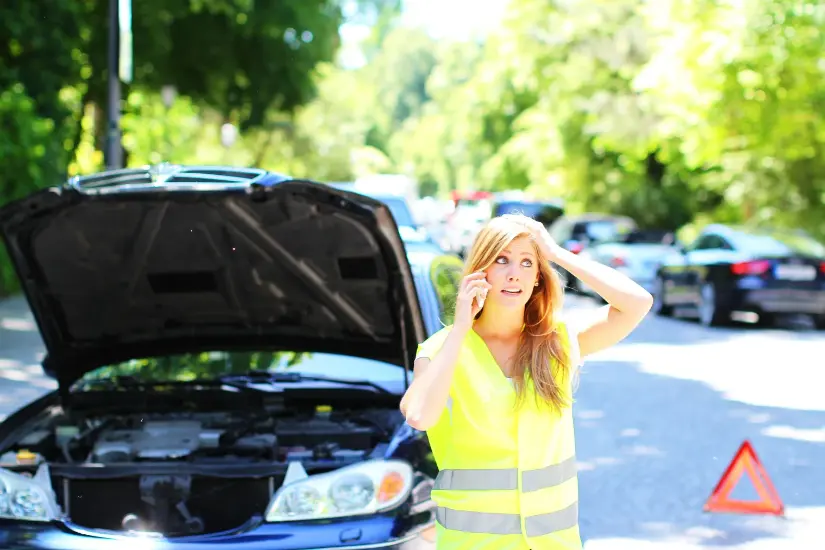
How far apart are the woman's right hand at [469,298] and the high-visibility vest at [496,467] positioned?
0.10 m

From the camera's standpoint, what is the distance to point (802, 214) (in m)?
30.9

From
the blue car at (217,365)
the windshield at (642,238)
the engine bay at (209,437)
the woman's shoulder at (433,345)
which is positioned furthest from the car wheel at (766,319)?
the woman's shoulder at (433,345)

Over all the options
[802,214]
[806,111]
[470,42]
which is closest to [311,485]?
[806,111]

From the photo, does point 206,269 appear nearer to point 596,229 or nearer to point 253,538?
point 253,538

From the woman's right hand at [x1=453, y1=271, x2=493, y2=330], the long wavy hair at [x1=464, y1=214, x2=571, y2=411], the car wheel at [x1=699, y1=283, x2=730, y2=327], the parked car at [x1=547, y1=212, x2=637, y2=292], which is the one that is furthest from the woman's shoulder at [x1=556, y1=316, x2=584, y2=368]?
the parked car at [x1=547, y1=212, x2=637, y2=292]

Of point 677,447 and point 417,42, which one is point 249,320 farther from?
point 417,42

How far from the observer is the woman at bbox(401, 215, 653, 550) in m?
3.08

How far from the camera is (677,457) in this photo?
916 cm

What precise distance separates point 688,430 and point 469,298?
7.57m

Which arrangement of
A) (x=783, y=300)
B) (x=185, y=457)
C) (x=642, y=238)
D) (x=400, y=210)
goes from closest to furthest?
(x=185, y=457) → (x=400, y=210) → (x=783, y=300) → (x=642, y=238)

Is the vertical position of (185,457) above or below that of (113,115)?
below

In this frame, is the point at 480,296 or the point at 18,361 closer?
the point at 480,296

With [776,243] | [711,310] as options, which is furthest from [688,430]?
[776,243]

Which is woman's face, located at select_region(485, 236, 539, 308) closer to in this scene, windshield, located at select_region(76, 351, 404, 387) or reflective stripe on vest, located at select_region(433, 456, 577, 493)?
reflective stripe on vest, located at select_region(433, 456, 577, 493)
